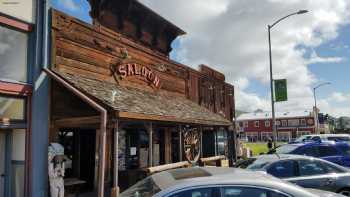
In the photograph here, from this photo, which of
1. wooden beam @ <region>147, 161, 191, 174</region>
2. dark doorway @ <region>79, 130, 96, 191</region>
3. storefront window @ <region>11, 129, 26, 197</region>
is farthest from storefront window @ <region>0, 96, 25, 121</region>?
wooden beam @ <region>147, 161, 191, 174</region>

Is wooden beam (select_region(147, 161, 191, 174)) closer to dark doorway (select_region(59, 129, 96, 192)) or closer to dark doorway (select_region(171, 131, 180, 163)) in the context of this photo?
dark doorway (select_region(59, 129, 96, 192))

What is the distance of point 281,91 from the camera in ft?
72.0

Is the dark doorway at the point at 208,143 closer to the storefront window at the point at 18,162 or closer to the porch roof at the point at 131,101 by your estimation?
the porch roof at the point at 131,101

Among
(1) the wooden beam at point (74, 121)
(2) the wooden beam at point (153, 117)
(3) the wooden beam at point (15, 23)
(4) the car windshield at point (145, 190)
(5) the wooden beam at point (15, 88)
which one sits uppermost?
(3) the wooden beam at point (15, 23)

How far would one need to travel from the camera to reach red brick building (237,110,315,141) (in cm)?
8569

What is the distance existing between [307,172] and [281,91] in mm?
13286

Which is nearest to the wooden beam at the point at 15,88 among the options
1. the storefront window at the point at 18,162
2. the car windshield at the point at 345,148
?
the storefront window at the point at 18,162

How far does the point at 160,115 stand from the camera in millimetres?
10961

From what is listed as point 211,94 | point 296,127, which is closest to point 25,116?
point 211,94

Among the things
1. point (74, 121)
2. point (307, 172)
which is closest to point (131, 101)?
point (74, 121)

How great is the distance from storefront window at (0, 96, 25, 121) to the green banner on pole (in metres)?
16.2

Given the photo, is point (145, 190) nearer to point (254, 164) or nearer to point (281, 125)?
point (254, 164)

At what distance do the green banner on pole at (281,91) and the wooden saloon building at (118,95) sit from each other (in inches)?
204

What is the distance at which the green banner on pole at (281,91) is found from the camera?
71.5ft
